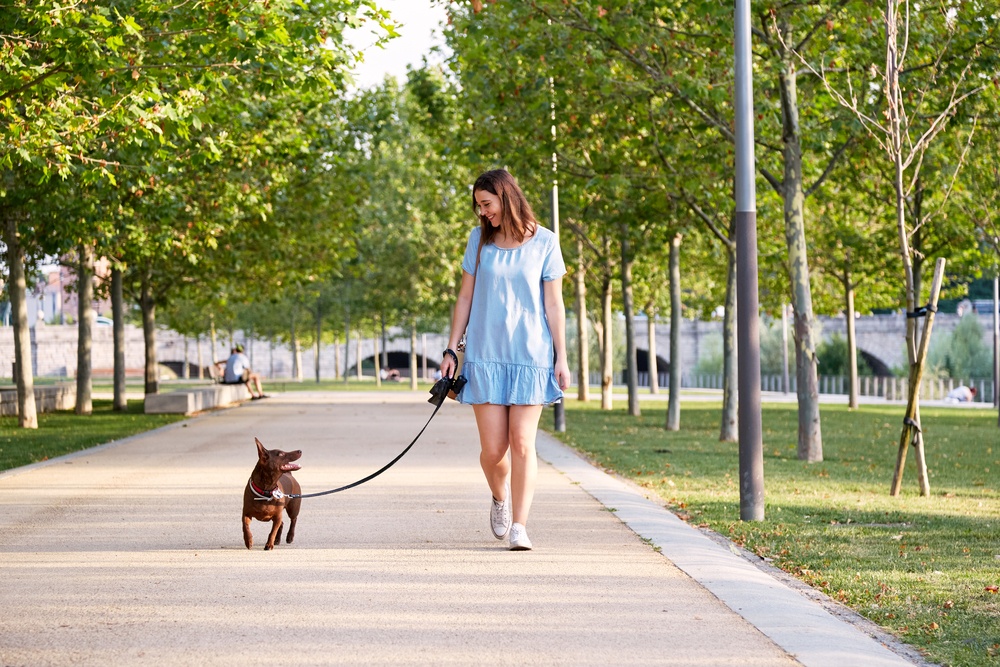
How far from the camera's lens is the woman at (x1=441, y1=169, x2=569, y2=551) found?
24.6 feet

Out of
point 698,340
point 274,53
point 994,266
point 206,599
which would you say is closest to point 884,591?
point 206,599

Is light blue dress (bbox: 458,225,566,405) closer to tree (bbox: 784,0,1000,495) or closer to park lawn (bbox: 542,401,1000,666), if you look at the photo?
park lawn (bbox: 542,401,1000,666)

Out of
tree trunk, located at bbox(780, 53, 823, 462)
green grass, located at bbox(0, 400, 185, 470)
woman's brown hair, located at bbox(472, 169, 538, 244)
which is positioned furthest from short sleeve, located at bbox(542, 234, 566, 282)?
tree trunk, located at bbox(780, 53, 823, 462)

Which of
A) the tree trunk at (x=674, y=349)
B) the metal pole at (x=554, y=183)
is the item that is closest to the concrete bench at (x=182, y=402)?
the metal pole at (x=554, y=183)

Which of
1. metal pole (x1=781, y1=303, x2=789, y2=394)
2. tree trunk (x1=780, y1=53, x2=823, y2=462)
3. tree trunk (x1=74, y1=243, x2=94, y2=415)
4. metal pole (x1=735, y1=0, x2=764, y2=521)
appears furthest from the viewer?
metal pole (x1=781, y1=303, x2=789, y2=394)

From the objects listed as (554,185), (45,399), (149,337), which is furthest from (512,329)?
(149,337)

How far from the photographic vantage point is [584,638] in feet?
17.8

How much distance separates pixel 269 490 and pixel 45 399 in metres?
23.7

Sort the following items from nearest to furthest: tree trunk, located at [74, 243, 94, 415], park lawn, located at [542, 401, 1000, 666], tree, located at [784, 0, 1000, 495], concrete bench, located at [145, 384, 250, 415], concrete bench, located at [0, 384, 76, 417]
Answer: park lawn, located at [542, 401, 1000, 666] → tree, located at [784, 0, 1000, 495] → concrete bench, located at [0, 384, 76, 417] → concrete bench, located at [145, 384, 250, 415] → tree trunk, located at [74, 243, 94, 415]

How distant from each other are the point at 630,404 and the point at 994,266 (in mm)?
8470

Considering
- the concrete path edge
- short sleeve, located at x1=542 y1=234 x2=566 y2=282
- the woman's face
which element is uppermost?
the woman's face

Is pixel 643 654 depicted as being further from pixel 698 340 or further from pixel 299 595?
pixel 698 340

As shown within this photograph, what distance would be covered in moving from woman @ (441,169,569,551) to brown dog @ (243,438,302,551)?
3.38 feet

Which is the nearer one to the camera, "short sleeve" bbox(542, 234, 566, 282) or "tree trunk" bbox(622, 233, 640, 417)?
"short sleeve" bbox(542, 234, 566, 282)
